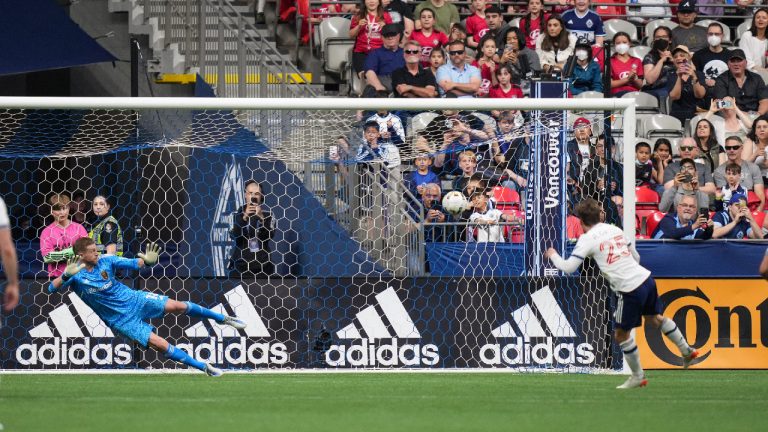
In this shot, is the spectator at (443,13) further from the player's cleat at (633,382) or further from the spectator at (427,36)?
the player's cleat at (633,382)

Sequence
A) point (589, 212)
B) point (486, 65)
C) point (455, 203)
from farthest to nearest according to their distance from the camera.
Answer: point (486, 65) → point (455, 203) → point (589, 212)

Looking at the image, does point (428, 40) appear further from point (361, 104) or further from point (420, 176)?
point (361, 104)

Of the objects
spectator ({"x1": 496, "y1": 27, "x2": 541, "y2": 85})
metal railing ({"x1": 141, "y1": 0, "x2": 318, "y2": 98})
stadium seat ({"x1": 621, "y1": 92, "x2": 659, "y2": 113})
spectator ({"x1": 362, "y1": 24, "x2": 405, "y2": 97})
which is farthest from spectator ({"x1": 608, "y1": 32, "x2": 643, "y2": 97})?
metal railing ({"x1": 141, "y1": 0, "x2": 318, "y2": 98})

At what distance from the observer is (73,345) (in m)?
13.4

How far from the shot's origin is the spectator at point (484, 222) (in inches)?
547

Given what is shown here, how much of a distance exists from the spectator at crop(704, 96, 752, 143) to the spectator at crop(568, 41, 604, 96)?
173 cm

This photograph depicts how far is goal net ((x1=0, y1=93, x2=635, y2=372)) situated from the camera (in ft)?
44.2

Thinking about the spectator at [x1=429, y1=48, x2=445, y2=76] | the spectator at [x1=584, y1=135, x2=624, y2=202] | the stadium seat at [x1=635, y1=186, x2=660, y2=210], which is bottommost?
the stadium seat at [x1=635, y1=186, x2=660, y2=210]

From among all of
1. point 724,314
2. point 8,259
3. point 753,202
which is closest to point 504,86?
point 753,202

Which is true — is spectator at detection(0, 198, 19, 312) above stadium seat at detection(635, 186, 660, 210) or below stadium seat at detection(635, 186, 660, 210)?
below

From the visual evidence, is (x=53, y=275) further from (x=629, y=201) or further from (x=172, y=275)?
(x=629, y=201)

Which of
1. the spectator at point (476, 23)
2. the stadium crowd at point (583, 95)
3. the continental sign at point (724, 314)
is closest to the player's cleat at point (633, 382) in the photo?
the stadium crowd at point (583, 95)

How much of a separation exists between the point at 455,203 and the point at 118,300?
393 cm

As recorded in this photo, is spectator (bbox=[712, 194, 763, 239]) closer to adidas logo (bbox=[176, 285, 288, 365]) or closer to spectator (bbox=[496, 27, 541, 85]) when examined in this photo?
spectator (bbox=[496, 27, 541, 85])
